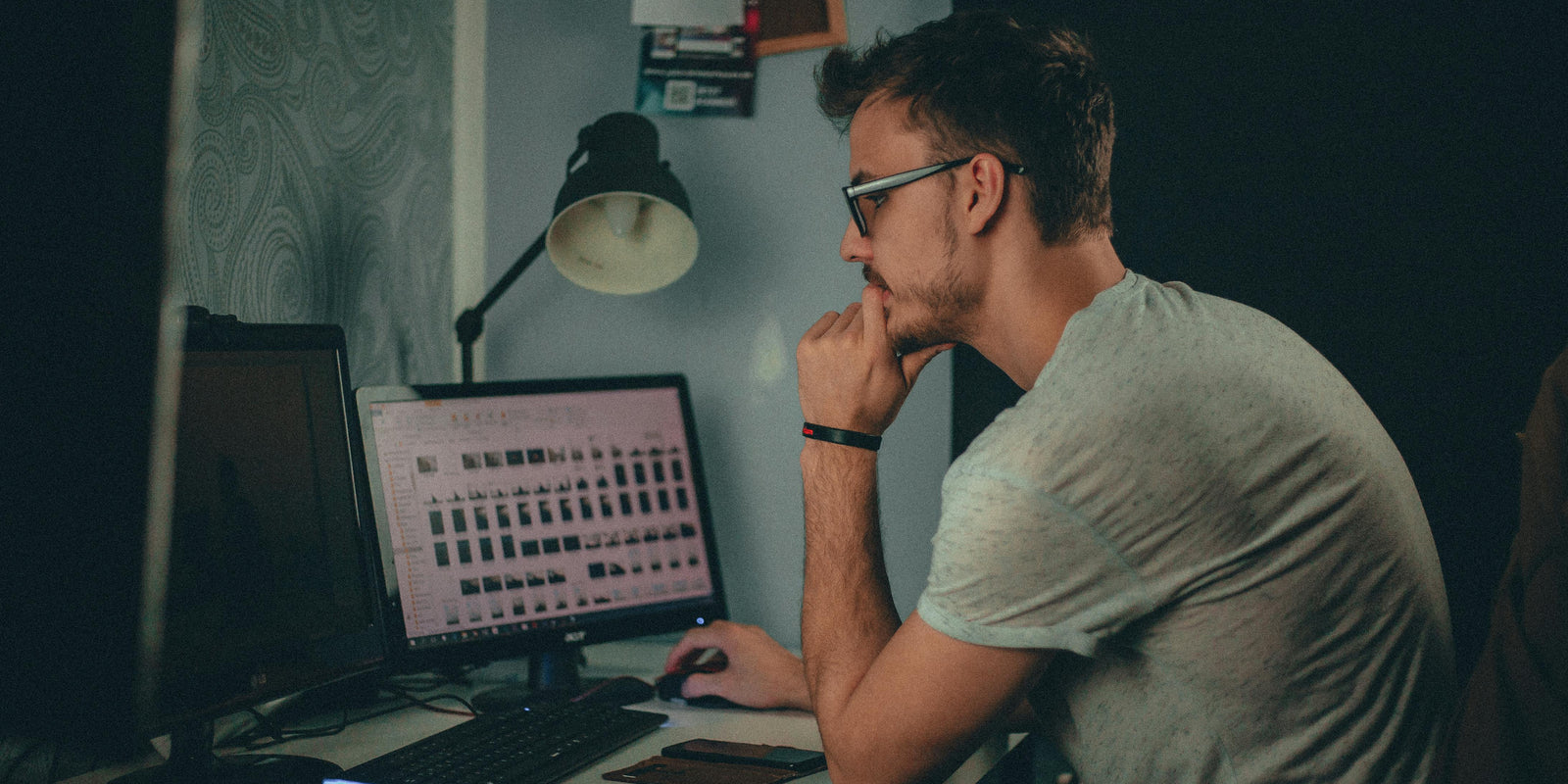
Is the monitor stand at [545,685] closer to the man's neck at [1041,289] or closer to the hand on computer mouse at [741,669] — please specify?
the hand on computer mouse at [741,669]

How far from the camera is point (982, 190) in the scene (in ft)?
3.67

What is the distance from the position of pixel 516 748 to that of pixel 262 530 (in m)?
0.34

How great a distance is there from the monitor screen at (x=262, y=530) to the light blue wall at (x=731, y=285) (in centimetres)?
78

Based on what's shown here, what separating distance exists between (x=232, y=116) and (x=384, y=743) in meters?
0.79

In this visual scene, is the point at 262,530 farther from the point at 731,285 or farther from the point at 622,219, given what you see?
the point at 731,285

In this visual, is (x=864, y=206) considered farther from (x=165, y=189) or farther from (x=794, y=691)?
(x=165, y=189)

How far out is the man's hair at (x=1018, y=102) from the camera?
3.71 ft

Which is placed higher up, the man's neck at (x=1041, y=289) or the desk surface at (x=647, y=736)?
the man's neck at (x=1041, y=289)

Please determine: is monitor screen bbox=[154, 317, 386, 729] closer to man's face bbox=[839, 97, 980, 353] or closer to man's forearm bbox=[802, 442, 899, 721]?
man's forearm bbox=[802, 442, 899, 721]

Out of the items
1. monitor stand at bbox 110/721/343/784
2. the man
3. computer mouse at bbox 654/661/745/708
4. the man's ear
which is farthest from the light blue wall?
monitor stand at bbox 110/721/343/784

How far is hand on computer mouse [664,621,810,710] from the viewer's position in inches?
51.3

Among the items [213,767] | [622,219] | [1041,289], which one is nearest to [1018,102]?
[1041,289]

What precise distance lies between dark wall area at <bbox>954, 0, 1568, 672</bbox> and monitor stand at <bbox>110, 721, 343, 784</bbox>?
1.35 meters

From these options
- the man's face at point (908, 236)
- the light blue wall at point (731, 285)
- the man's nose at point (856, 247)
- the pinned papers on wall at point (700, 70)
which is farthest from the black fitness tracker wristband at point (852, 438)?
the pinned papers on wall at point (700, 70)
